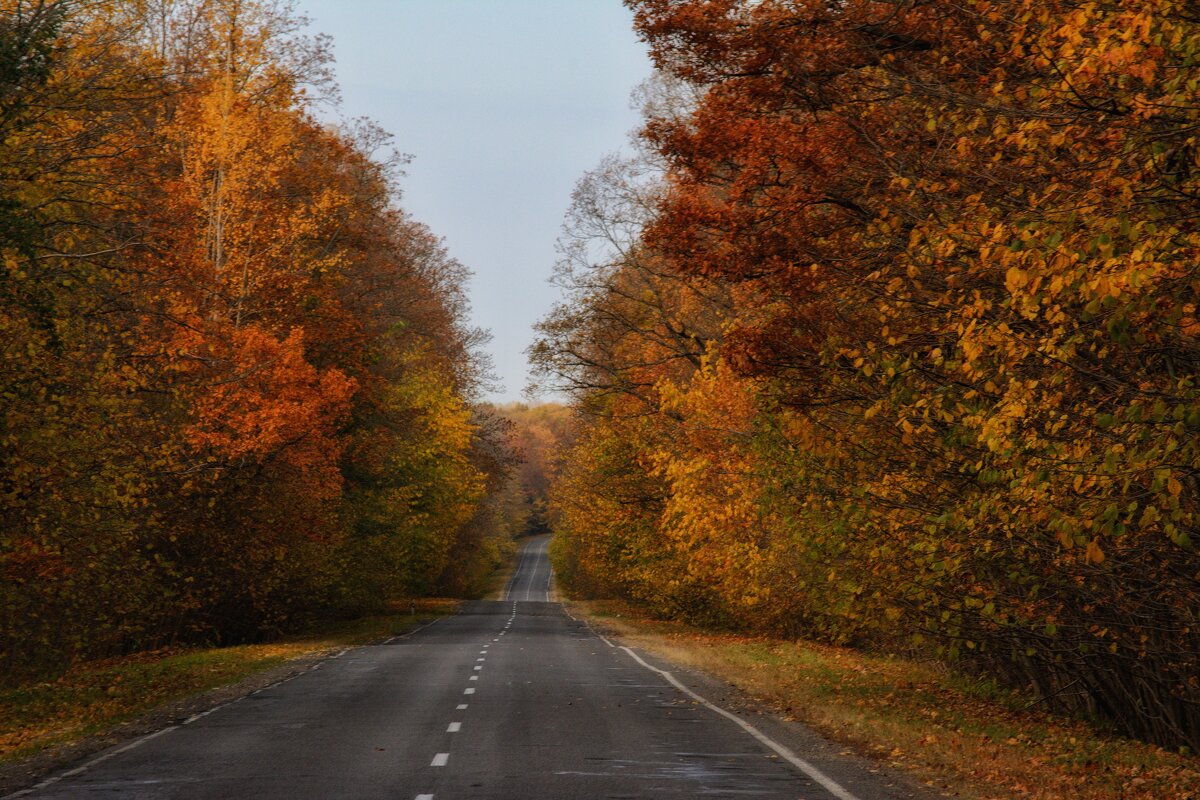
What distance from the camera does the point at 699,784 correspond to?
11.2 metres

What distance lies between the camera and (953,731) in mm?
15039

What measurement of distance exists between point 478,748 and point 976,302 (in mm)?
7220

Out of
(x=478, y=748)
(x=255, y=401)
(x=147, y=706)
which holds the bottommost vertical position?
(x=147, y=706)

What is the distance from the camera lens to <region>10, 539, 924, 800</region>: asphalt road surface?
11.0 meters

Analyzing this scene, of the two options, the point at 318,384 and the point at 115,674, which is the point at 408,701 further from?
the point at 318,384

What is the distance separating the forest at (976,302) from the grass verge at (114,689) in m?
9.46

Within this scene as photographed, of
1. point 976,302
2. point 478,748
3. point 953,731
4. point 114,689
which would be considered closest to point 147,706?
point 114,689

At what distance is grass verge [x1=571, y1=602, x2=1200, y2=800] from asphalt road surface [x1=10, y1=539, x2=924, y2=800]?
776mm

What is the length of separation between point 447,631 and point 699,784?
35010 millimetres

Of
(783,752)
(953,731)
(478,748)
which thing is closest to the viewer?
(783,752)

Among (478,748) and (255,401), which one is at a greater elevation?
(255,401)

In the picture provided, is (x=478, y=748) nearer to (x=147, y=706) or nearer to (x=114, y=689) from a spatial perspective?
(x=147, y=706)

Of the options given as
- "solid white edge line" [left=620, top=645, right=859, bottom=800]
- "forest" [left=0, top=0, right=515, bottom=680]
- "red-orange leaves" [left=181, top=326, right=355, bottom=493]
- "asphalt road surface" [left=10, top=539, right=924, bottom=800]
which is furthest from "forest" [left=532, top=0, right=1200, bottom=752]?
"red-orange leaves" [left=181, top=326, right=355, bottom=493]

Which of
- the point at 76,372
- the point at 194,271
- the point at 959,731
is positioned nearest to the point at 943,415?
the point at 959,731
